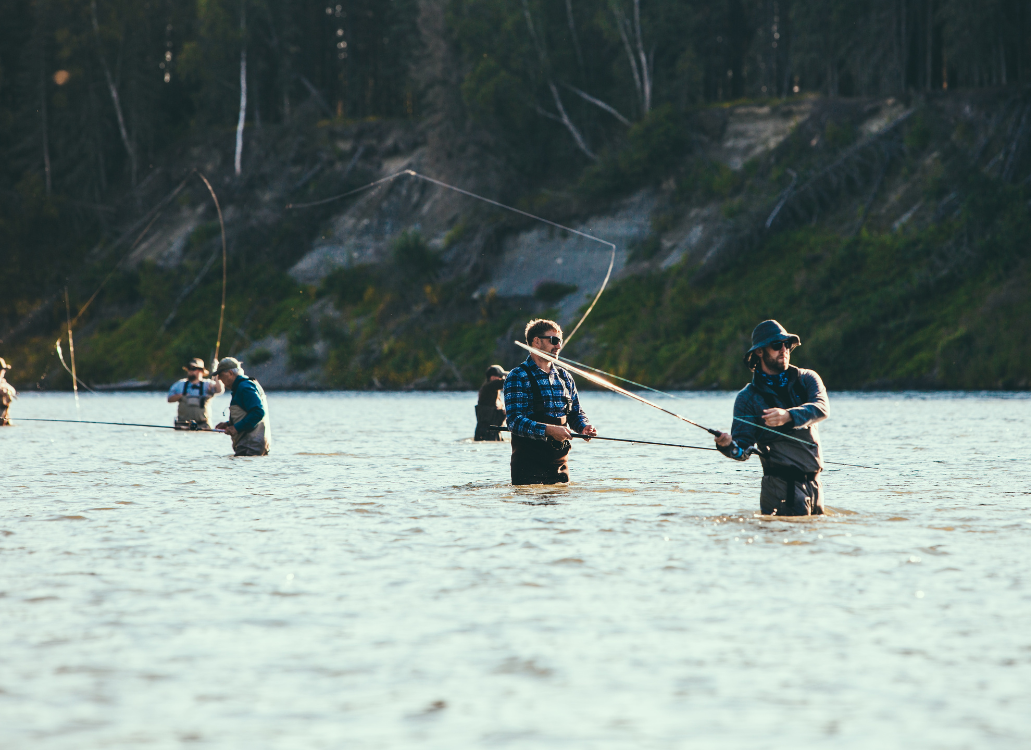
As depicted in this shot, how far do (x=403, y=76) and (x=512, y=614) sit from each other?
6795cm

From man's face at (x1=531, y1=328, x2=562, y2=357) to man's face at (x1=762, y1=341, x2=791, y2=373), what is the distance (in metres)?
2.07

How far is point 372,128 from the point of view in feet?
212

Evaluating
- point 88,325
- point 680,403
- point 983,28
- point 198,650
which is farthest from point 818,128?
point 198,650

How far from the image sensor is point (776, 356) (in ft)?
28.7

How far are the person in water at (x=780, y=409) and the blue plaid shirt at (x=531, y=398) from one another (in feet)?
6.66

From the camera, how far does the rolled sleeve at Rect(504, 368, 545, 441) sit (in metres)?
10.6

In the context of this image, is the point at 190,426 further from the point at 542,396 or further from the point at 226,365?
the point at 542,396

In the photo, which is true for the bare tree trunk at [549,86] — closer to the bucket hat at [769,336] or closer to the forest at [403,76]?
the forest at [403,76]

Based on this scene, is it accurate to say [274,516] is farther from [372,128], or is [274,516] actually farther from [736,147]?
[372,128]

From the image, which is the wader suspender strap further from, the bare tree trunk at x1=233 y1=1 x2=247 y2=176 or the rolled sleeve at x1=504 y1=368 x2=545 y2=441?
the bare tree trunk at x1=233 y1=1 x2=247 y2=176

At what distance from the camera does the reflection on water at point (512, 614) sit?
14.6 feet

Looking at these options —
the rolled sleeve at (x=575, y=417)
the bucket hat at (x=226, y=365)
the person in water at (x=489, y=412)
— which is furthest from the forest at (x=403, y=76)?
the rolled sleeve at (x=575, y=417)

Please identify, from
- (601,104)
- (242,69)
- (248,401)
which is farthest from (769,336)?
(242,69)

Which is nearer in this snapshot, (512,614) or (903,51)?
(512,614)
